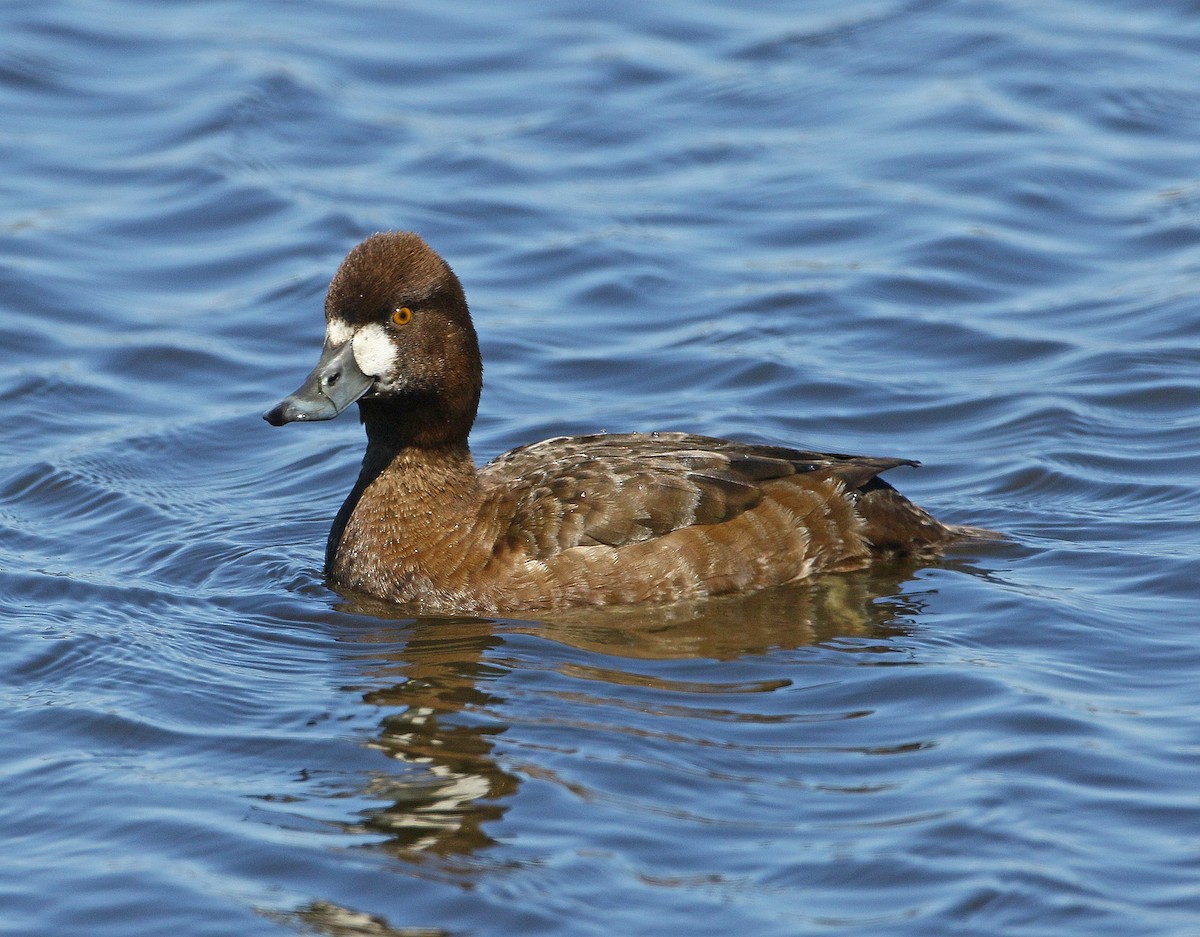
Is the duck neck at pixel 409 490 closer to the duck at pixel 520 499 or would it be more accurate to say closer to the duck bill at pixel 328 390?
the duck at pixel 520 499

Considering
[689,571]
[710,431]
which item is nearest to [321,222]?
[710,431]

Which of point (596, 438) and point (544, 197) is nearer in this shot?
point (596, 438)

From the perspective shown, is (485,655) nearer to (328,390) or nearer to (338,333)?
(328,390)

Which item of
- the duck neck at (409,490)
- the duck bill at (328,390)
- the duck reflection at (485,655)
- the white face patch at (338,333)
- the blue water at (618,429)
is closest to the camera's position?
the blue water at (618,429)

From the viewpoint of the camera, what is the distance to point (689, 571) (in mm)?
7996

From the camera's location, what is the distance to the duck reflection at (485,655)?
632 centimetres

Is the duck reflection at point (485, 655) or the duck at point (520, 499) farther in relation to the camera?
the duck at point (520, 499)

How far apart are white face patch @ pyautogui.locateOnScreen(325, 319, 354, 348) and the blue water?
1150mm

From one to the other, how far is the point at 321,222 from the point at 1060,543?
20.7 ft

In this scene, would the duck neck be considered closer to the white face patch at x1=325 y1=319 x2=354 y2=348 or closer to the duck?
the duck

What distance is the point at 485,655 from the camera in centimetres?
754

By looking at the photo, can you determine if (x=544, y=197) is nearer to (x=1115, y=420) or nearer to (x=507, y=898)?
(x=1115, y=420)

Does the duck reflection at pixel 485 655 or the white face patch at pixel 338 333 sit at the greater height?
the white face patch at pixel 338 333

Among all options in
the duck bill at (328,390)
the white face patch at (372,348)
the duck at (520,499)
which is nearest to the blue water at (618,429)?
the duck at (520,499)
